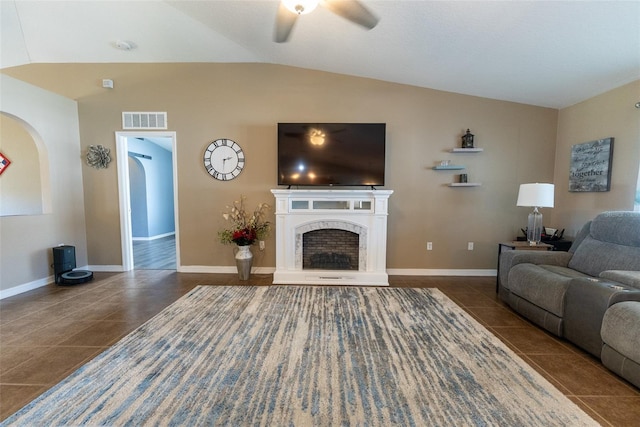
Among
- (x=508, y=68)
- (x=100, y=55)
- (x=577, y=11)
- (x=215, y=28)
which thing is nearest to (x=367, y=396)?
(x=577, y=11)

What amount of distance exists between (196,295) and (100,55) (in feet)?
12.4

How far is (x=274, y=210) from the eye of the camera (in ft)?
13.0

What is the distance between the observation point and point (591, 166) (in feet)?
10.7

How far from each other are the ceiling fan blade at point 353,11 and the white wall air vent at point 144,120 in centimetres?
315

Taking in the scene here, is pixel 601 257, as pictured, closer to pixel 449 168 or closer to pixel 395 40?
pixel 449 168

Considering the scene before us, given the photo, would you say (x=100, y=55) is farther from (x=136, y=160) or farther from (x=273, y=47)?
(x=136, y=160)

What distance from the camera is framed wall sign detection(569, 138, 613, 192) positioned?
305 cm

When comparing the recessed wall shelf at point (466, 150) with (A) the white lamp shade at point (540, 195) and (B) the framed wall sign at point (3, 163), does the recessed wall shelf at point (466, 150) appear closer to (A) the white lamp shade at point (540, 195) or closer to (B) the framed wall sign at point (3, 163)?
(A) the white lamp shade at point (540, 195)

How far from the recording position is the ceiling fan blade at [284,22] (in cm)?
207

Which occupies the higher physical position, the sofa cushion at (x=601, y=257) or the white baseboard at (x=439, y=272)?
the sofa cushion at (x=601, y=257)

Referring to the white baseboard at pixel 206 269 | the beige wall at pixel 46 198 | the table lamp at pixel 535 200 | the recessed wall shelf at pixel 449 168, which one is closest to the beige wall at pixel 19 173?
the beige wall at pixel 46 198

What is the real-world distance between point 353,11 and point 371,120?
1911 millimetres

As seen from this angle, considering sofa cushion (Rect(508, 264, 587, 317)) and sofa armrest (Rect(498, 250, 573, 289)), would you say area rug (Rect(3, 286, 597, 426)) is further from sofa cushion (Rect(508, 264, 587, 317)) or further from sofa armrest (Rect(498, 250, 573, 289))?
sofa armrest (Rect(498, 250, 573, 289))

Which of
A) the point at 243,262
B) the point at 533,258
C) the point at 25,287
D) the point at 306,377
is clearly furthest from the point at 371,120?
the point at 25,287
